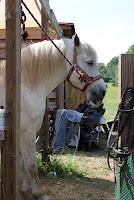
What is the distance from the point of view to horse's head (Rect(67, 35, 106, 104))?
15.5 feet

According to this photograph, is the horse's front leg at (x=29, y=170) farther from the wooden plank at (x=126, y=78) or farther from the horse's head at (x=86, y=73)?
the wooden plank at (x=126, y=78)

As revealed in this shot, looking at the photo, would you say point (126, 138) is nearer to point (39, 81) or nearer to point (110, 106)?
point (39, 81)

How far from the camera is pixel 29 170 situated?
4191mm

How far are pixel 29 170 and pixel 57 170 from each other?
5.84 ft

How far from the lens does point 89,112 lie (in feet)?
27.1

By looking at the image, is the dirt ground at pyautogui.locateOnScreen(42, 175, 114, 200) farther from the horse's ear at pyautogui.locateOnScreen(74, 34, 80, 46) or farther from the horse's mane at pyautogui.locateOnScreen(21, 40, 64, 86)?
the horse's ear at pyautogui.locateOnScreen(74, 34, 80, 46)

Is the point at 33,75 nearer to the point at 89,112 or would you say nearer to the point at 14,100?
the point at 14,100

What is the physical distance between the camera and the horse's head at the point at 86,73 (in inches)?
186

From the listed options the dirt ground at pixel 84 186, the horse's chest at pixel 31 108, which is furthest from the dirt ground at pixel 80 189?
the horse's chest at pixel 31 108

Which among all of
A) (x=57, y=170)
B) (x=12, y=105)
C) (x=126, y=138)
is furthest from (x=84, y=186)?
(x=12, y=105)

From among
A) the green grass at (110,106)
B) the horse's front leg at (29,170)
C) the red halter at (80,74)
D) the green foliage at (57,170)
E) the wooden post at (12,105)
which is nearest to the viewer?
the wooden post at (12,105)

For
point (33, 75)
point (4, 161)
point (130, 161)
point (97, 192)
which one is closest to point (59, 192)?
point (97, 192)

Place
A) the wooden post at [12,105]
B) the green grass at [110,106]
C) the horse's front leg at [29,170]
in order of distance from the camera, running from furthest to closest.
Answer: the green grass at [110,106], the horse's front leg at [29,170], the wooden post at [12,105]

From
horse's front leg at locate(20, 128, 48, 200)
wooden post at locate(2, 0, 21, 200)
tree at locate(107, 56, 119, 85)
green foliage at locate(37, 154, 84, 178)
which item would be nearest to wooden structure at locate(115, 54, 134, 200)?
wooden post at locate(2, 0, 21, 200)
